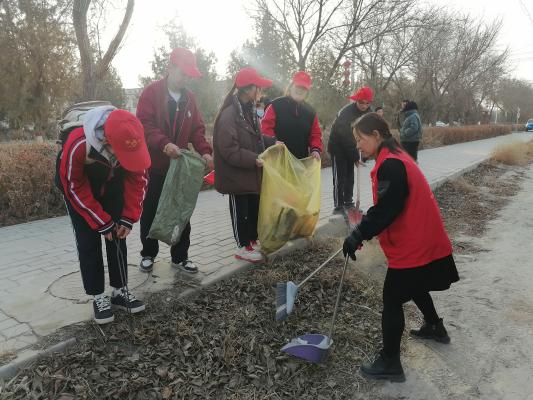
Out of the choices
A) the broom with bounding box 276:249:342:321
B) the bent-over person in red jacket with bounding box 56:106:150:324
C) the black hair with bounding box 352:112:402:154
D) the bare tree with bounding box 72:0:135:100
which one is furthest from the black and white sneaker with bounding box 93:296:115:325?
the bare tree with bounding box 72:0:135:100

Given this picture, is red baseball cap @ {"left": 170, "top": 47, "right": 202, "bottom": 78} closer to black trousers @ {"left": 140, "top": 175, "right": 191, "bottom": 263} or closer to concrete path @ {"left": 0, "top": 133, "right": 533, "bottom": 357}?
black trousers @ {"left": 140, "top": 175, "right": 191, "bottom": 263}

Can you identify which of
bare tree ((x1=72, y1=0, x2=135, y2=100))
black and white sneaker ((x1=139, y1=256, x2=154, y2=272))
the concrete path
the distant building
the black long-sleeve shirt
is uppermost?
the distant building

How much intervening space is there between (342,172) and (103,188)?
3.49 metres

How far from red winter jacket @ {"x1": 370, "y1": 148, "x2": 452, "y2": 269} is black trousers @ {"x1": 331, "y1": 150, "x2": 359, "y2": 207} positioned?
3058 mm

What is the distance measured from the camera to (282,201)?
3838 mm

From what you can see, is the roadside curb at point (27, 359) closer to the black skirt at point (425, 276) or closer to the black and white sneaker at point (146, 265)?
the black and white sneaker at point (146, 265)

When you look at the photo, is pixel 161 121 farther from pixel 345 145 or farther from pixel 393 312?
pixel 345 145

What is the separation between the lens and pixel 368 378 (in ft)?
8.41

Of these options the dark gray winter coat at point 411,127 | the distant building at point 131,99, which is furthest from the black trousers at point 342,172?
the distant building at point 131,99

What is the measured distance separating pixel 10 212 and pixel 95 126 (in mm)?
4145

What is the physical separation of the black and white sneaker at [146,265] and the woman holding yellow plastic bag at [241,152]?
798mm

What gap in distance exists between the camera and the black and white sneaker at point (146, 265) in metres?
3.69

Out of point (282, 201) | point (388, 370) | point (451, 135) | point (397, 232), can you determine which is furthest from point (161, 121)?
point (451, 135)

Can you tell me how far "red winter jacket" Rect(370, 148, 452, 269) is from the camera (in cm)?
237
